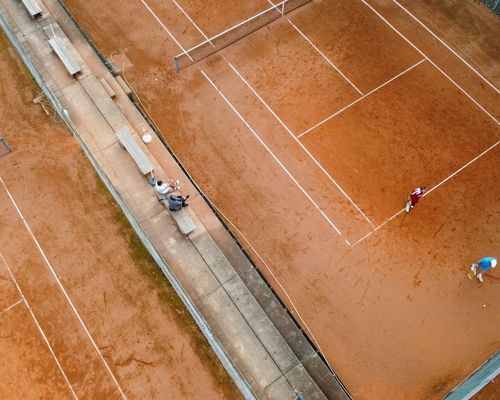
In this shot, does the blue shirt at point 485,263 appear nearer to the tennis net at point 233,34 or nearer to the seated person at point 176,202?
the seated person at point 176,202

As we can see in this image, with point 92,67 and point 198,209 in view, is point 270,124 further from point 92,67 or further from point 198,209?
point 92,67

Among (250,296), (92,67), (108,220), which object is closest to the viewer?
(250,296)

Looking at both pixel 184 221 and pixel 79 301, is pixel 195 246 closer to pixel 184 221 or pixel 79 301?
pixel 184 221

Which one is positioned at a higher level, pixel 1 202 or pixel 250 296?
pixel 1 202

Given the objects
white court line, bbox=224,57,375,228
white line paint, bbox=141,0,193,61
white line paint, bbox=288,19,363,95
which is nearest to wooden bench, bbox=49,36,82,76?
white line paint, bbox=141,0,193,61

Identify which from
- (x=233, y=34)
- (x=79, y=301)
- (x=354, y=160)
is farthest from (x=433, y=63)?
(x=79, y=301)

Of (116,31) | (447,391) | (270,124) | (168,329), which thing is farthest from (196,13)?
(447,391)

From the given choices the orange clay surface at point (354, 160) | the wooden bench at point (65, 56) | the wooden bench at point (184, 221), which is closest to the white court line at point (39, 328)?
the wooden bench at point (184, 221)

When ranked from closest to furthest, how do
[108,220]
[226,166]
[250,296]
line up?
[250,296], [108,220], [226,166]
